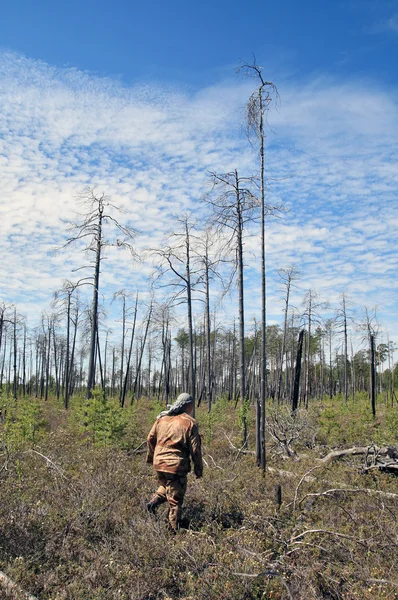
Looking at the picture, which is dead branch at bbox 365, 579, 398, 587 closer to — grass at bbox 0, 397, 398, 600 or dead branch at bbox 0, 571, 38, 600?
grass at bbox 0, 397, 398, 600

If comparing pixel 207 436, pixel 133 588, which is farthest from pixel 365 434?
pixel 133 588

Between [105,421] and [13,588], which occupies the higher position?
[105,421]

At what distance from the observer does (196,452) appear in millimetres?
5559

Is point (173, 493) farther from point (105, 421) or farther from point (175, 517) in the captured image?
point (105, 421)

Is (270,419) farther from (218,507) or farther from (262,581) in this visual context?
(262,581)

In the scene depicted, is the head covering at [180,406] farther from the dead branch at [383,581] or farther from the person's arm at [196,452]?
the dead branch at [383,581]

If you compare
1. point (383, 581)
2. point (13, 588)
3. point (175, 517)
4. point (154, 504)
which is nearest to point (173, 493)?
point (175, 517)

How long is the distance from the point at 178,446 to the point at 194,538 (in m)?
1.16

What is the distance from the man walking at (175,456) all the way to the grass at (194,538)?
8.9 inches

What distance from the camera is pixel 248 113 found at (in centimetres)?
1024

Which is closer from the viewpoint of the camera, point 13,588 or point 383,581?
point 13,588

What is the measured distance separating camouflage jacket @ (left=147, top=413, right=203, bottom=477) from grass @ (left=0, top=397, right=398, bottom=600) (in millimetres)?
644

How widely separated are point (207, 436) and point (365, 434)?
5.13 m

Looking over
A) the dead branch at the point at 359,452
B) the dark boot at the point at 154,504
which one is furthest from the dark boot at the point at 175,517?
the dead branch at the point at 359,452
